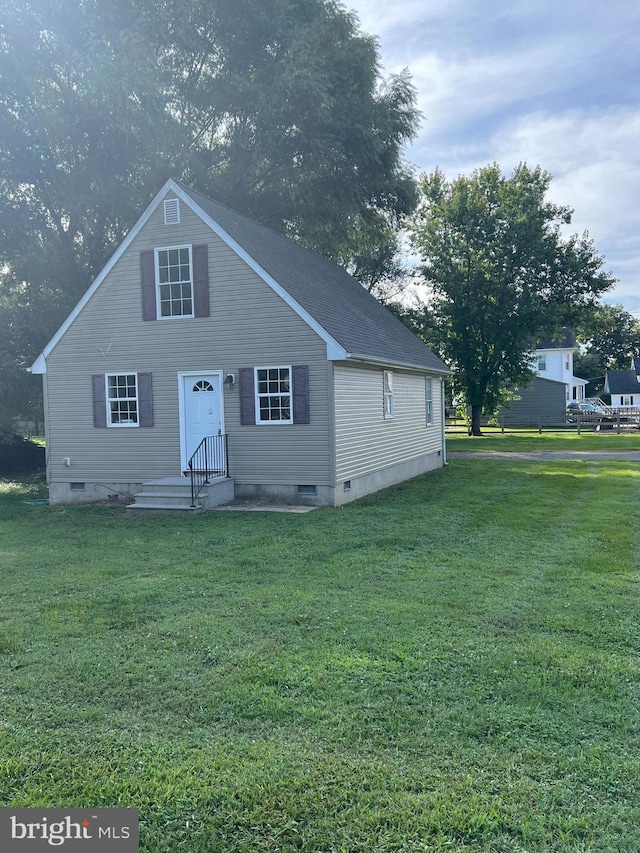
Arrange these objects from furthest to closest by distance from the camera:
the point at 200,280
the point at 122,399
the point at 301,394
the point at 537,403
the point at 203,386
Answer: the point at 537,403 → the point at 122,399 → the point at 203,386 → the point at 200,280 → the point at 301,394

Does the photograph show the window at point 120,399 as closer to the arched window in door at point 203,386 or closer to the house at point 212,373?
the house at point 212,373

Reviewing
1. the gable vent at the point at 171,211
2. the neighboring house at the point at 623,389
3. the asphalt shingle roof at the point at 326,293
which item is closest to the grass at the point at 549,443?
the asphalt shingle roof at the point at 326,293

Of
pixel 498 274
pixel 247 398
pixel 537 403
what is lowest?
pixel 537 403

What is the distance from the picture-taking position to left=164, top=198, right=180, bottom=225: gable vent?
13.3 m

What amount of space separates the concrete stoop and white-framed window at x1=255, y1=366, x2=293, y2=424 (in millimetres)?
1562

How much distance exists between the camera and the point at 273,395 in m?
12.9

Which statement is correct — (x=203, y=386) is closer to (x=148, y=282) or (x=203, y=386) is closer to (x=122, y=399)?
(x=122, y=399)

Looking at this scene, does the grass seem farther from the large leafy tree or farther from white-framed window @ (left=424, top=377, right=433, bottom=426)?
the large leafy tree

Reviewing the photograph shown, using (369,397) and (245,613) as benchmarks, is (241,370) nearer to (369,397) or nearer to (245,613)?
(369,397)

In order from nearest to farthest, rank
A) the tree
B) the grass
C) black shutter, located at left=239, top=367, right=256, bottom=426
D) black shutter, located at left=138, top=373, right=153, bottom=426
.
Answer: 1. black shutter, located at left=239, top=367, right=256, bottom=426
2. black shutter, located at left=138, top=373, right=153, bottom=426
3. the grass
4. the tree

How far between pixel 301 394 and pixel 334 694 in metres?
8.68

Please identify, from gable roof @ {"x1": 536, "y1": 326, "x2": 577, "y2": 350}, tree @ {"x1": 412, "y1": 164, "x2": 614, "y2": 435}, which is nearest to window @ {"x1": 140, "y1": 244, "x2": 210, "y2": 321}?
tree @ {"x1": 412, "y1": 164, "x2": 614, "y2": 435}

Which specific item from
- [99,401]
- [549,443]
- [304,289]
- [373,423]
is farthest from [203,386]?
[549,443]

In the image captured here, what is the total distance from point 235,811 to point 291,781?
33cm
